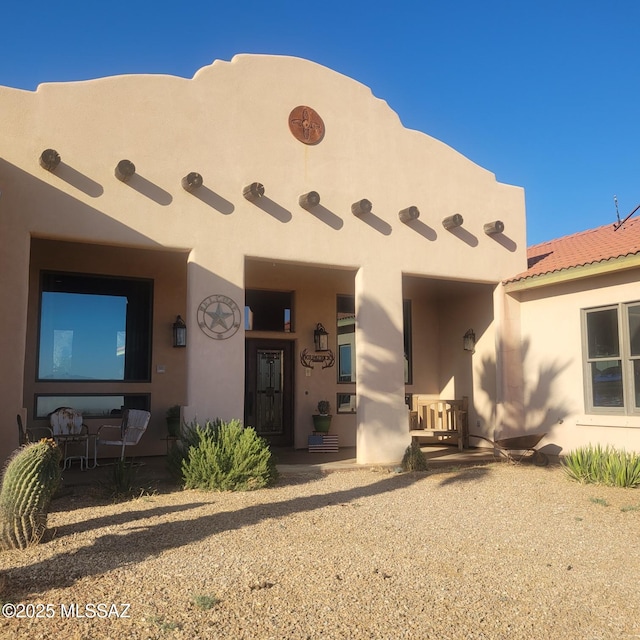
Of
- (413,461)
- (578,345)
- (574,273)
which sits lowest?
(413,461)

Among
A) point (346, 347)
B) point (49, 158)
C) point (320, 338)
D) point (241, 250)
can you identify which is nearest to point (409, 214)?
point (241, 250)

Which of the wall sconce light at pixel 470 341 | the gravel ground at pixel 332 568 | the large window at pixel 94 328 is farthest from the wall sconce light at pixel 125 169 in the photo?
the wall sconce light at pixel 470 341

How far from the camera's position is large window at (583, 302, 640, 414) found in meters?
10.1

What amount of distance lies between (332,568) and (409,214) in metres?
7.19

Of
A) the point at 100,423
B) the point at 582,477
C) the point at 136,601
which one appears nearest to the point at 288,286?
the point at 100,423

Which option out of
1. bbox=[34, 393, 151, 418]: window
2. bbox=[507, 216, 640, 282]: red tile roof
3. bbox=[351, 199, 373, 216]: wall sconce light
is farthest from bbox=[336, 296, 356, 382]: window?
bbox=[34, 393, 151, 418]: window

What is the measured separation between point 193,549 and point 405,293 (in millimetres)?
9786

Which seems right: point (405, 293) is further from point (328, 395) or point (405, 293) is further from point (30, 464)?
A: point (30, 464)

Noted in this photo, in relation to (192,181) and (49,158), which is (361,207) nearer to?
(192,181)

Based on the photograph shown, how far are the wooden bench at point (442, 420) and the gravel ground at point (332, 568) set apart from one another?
4728 millimetres

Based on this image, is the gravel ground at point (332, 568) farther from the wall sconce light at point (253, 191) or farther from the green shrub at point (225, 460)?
the wall sconce light at point (253, 191)

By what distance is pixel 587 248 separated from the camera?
40.6 feet

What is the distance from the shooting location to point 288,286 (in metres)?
13.5

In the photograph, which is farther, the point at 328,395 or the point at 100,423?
the point at 328,395
